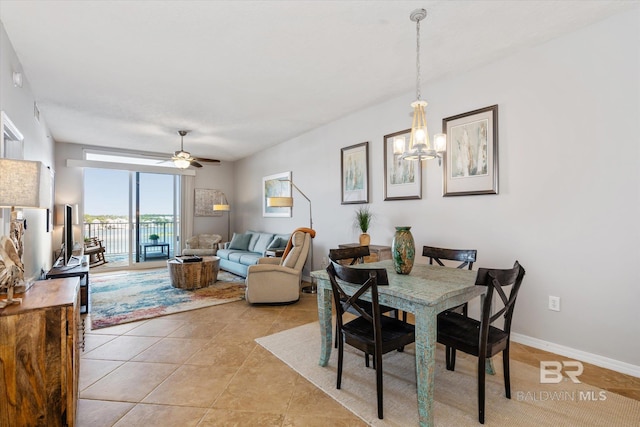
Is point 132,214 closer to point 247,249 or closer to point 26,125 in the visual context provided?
point 247,249

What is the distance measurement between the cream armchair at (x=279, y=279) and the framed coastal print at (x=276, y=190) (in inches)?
80.1

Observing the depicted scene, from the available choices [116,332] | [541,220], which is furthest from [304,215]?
[541,220]

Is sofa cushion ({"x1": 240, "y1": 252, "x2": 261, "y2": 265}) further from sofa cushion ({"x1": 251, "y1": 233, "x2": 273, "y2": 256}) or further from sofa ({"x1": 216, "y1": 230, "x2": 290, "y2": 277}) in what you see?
sofa cushion ({"x1": 251, "y1": 233, "x2": 273, "y2": 256})

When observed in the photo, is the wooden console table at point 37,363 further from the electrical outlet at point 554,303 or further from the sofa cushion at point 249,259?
the sofa cushion at point 249,259

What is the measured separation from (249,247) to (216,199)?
2167 mm

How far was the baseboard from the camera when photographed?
232 cm

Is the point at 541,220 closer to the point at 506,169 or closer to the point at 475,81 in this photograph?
the point at 506,169

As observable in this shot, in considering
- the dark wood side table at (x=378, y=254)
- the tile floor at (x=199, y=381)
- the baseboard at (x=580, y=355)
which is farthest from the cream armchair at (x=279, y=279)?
the baseboard at (x=580, y=355)

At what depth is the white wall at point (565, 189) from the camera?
7.66ft

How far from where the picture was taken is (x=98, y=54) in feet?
9.53

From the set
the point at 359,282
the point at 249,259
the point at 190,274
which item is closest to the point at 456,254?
the point at 359,282
